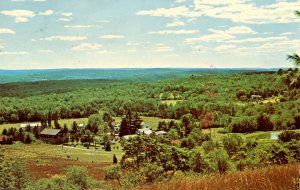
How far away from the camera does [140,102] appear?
13156 mm

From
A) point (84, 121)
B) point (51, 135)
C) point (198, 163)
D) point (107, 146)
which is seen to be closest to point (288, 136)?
point (198, 163)

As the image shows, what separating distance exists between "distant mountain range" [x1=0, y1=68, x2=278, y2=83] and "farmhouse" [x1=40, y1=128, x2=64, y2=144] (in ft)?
6.35

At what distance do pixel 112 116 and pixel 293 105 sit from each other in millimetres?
5780

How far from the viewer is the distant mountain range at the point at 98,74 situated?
13336 millimetres

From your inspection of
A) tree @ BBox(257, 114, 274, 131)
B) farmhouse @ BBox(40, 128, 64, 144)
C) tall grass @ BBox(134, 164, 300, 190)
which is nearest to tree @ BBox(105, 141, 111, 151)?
farmhouse @ BBox(40, 128, 64, 144)

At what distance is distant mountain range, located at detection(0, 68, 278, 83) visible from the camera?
13.3 metres

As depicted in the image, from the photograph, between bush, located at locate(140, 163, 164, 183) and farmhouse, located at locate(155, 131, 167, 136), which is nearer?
bush, located at locate(140, 163, 164, 183)

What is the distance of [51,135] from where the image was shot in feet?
45.2

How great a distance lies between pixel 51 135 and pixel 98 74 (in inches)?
108

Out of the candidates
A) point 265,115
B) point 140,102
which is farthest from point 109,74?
point 265,115

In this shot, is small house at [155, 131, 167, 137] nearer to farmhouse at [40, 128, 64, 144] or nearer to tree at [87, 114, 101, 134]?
tree at [87, 114, 101, 134]

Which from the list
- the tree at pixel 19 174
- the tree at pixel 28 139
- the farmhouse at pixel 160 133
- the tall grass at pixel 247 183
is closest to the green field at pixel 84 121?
the farmhouse at pixel 160 133

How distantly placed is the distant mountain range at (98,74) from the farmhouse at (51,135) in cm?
194

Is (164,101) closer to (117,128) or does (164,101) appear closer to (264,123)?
(117,128)
